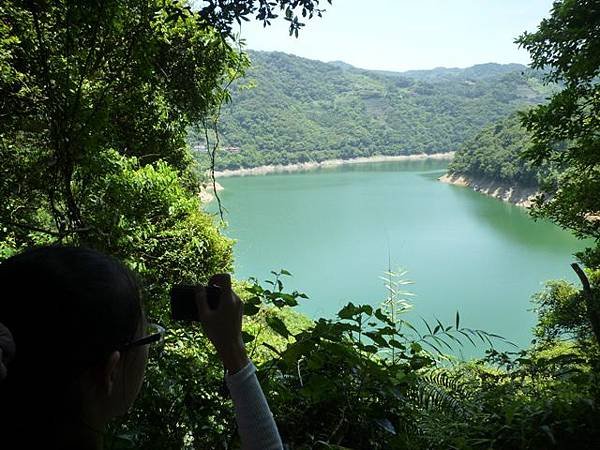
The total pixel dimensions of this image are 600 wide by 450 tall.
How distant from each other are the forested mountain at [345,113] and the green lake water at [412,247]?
1811cm

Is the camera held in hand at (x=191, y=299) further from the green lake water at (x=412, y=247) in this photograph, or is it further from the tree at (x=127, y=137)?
the green lake water at (x=412, y=247)

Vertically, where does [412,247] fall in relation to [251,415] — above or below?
below

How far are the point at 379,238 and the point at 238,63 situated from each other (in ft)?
65.9

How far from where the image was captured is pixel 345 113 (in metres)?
76.6

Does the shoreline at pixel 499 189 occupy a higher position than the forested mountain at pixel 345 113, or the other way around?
the forested mountain at pixel 345 113

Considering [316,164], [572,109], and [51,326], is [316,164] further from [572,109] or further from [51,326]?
[51,326]

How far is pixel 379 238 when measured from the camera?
24.3 meters

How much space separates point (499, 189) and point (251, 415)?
111 ft

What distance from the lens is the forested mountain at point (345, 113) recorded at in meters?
56.6

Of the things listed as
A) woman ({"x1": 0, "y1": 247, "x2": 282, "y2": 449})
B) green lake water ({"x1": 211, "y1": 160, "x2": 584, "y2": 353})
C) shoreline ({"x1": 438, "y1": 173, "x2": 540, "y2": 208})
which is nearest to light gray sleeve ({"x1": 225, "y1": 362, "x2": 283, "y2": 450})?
woman ({"x1": 0, "y1": 247, "x2": 282, "y2": 449})

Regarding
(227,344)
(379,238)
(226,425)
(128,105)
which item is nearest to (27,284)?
(227,344)

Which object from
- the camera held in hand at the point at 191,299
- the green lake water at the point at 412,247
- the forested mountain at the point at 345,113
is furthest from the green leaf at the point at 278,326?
the forested mountain at the point at 345,113

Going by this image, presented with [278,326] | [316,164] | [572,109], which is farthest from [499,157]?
[278,326]

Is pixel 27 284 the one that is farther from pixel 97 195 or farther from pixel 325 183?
pixel 325 183
